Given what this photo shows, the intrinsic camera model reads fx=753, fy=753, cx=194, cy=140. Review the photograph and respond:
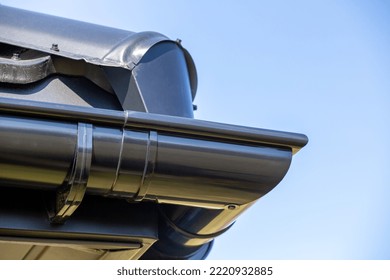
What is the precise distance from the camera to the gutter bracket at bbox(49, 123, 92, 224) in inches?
91.1

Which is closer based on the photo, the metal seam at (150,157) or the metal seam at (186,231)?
the metal seam at (150,157)

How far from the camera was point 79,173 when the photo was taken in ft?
7.64

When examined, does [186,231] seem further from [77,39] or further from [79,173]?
[77,39]

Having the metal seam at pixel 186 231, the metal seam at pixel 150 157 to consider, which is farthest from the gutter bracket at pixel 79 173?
the metal seam at pixel 186 231

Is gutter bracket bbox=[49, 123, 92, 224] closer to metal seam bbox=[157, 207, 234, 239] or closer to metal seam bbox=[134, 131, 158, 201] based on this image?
metal seam bbox=[134, 131, 158, 201]

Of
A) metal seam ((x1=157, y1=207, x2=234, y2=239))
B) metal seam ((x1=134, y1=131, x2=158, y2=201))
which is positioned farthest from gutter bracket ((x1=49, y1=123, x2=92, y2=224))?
metal seam ((x1=157, y1=207, x2=234, y2=239))

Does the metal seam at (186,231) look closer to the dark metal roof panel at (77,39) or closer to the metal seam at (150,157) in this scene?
the metal seam at (150,157)

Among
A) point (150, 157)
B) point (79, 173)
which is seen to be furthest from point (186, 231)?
point (79, 173)

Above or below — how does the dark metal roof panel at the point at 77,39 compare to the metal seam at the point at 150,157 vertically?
above

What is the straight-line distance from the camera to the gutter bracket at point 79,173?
231 centimetres

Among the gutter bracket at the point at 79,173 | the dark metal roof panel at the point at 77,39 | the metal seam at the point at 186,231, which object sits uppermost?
the dark metal roof panel at the point at 77,39

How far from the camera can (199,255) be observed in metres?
3.21
